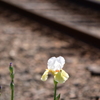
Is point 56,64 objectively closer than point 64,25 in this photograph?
Yes

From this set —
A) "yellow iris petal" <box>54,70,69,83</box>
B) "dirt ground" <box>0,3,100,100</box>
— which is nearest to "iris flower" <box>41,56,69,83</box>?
"yellow iris petal" <box>54,70,69,83</box>

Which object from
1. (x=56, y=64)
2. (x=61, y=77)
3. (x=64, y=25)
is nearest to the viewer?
→ (x=61, y=77)

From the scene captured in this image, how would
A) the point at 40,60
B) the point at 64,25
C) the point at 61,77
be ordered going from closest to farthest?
the point at 61,77
the point at 40,60
the point at 64,25

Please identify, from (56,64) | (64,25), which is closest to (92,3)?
(64,25)

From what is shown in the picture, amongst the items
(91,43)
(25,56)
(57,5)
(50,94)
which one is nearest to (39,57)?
A: (25,56)

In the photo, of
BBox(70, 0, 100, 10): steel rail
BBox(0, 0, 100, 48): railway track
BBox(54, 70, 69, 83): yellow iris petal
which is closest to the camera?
BBox(54, 70, 69, 83): yellow iris petal

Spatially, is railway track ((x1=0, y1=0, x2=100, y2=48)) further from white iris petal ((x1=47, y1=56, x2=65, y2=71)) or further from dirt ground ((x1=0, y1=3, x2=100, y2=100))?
white iris petal ((x1=47, y1=56, x2=65, y2=71))

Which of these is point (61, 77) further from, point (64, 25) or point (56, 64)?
point (64, 25)

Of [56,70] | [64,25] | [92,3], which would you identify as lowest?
[92,3]

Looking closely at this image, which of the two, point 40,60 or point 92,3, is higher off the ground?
point 40,60
